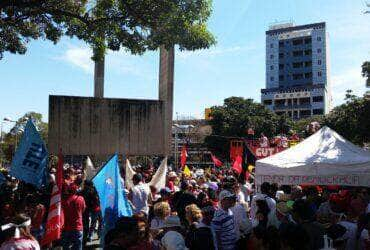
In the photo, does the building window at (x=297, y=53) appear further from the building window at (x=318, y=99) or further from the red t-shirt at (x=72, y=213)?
the red t-shirt at (x=72, y=213)

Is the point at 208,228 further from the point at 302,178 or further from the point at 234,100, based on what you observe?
the point at 234,100

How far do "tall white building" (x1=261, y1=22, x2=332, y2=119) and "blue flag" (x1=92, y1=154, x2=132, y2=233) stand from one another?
95606 millimetres

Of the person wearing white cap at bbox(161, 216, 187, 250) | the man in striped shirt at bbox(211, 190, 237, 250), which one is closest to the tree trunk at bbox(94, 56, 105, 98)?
the man in striped shirt at bbox(211, 190, 237, 250)

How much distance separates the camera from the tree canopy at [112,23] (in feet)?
A: 36.7

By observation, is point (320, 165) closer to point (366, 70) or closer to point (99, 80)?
point (366, 70)

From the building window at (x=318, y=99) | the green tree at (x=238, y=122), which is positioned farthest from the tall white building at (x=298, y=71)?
the green tree at (x=238, y=122)

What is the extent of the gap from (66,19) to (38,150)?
17.1ft

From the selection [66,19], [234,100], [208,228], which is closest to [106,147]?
[66,19]

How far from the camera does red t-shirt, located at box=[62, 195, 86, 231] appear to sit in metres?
8.77

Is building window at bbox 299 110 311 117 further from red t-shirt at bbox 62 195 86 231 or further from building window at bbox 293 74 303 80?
red t-shirt at bbox 62 195 86 231

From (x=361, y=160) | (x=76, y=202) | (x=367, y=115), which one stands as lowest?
(x=76, y=202)

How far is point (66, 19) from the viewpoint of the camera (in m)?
12.9

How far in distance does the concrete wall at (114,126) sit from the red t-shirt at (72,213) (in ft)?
56.3

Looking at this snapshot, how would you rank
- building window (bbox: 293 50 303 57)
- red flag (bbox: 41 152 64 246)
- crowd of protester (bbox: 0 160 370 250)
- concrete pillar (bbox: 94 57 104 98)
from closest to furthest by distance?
1. crowd of protester (bbox: 0 160 370 250)
2. red flag (bbox: 41 152 64 246)
3. concrete pillar (bbox: 94 57 104 98)
4. building window (bbox: 293 50 303 57)
